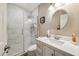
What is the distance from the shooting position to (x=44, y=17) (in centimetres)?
156

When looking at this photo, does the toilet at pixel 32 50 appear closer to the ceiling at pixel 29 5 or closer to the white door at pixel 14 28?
the white door at pixel 14 28

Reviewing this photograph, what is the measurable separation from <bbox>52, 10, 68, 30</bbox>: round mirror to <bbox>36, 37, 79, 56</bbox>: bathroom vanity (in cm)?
25

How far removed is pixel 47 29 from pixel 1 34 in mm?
764

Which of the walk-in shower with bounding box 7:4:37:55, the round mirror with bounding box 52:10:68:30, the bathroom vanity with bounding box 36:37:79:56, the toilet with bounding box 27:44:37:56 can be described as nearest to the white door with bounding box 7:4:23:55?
the walk-in shower with bounding box 7:4:37:55

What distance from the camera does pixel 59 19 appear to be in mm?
1604

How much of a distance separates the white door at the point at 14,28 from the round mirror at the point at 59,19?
0.58 m

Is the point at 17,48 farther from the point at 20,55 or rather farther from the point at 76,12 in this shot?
the point at 76,12

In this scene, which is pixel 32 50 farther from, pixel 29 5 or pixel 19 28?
pixel 29 5

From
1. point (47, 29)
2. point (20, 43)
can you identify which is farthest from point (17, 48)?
point (47, 29)

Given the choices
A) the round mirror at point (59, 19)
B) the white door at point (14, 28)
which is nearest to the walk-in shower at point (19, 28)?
the white door at point (14, 28)

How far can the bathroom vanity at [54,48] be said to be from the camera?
1.18 metres

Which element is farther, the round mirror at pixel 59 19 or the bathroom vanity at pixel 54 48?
the round mirror at pixel 59 19

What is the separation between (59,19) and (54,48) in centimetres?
53

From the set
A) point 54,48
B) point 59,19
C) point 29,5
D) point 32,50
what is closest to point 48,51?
point 54,48
